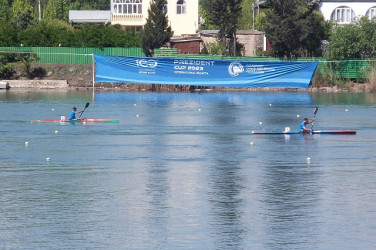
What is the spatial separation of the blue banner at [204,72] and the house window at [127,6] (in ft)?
101

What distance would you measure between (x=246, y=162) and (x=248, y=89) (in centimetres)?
4180

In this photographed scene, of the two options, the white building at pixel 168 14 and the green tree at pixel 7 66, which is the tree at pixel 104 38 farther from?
the white building at pixel 168 14

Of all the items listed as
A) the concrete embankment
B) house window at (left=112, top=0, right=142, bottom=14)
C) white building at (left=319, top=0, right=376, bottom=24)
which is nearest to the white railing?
house window at (left=112, top=0, right=142, bottom=14)

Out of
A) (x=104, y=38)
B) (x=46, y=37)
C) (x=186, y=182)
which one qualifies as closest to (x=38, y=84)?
(x=46, y=37)

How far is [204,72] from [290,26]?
1179 centimetres

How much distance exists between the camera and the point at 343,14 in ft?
318

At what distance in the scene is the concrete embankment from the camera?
82.1 m

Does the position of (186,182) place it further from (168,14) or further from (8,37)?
(168,14)

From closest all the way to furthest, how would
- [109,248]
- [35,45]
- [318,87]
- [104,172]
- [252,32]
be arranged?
[109,248], [104,172], [318,87], [35,45], [252,32]

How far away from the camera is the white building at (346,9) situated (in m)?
95.6

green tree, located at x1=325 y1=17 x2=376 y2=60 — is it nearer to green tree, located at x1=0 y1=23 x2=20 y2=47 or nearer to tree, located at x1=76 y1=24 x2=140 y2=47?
tree, located at x1=76 y1=24 x2=140 y2=47

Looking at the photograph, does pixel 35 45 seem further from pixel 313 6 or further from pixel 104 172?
pixel 104 172

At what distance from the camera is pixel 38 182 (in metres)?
33.5

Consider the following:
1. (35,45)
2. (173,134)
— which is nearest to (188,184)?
(173,134)
